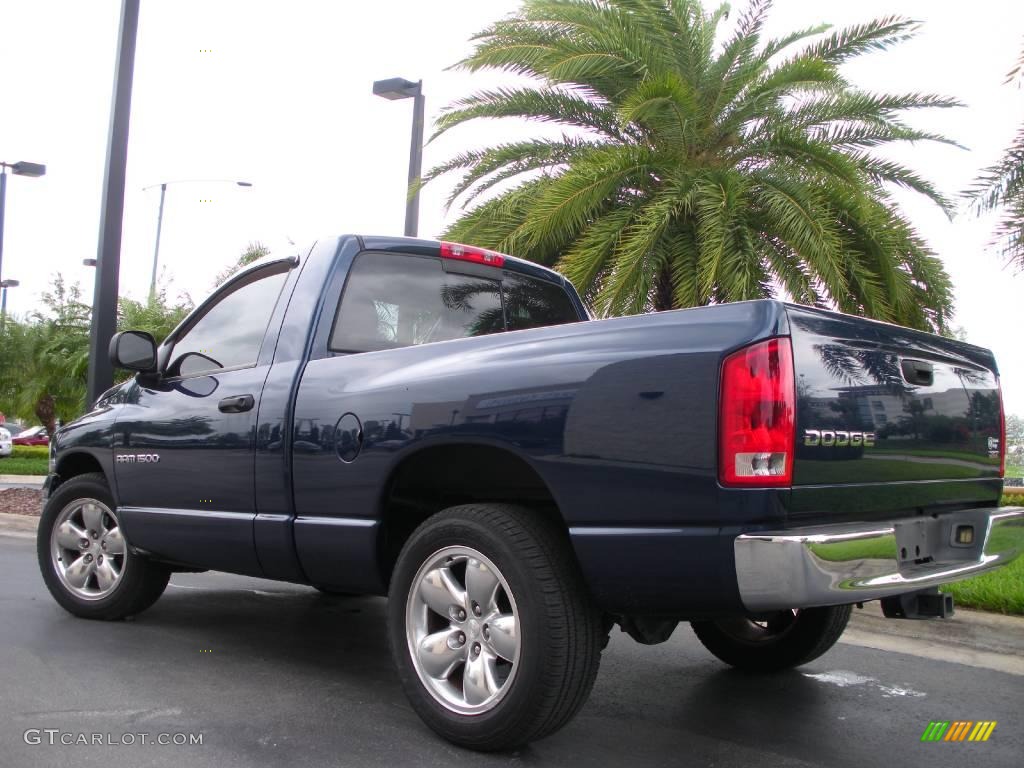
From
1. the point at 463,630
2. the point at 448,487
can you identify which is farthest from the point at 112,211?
the point at 463,630

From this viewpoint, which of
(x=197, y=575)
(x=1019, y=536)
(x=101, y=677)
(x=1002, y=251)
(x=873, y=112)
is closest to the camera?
(x=1019, y=536)

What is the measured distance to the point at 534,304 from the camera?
5.04 meters

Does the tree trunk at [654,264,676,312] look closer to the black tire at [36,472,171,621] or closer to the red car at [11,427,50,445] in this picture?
the black tire at [36,472,171,621]

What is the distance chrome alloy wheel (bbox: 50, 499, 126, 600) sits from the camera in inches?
203

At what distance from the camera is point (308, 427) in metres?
3.91

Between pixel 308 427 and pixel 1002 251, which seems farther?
pixel 1002 251

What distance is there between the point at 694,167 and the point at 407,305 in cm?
679

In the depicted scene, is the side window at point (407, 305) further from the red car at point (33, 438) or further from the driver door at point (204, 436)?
the red car at point (33, 438)

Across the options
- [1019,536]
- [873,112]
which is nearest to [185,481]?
[1019,536]

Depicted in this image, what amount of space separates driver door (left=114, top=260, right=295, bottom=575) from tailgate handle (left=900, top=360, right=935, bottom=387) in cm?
251

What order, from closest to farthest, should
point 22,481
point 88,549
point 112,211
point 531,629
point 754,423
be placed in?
point 754,423, point 531,629, point 88,549, point 112,211, point 22,481

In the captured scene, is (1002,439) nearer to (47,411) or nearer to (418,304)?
(418,304)

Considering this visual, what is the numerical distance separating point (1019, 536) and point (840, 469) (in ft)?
4.02

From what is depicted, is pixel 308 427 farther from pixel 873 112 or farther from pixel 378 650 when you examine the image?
pixel 873 112
